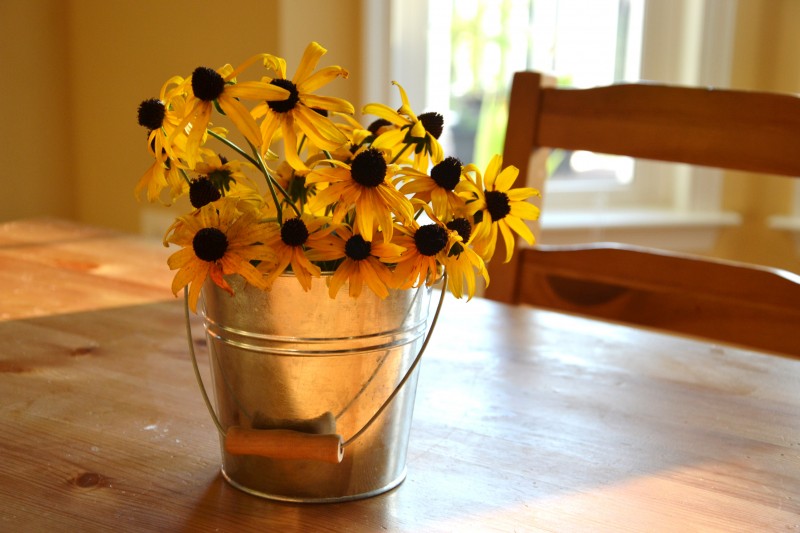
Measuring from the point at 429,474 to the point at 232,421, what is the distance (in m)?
0.13

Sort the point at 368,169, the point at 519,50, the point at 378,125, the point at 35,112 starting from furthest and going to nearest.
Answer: the point at 519,50
the point at 35,112
the point at 378,125
the point at 368,169

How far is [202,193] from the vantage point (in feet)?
1.72

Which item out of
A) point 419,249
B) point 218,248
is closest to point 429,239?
point 419,249

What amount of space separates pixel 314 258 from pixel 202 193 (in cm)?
8

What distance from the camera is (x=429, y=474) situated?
23.7 inches

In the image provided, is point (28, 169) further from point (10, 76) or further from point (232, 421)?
point (232, 421)

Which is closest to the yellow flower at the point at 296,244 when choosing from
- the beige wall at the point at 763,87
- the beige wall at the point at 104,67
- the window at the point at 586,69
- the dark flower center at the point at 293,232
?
the dark flower center at the point at 293,232

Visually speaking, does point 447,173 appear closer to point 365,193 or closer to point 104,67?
point 365,193

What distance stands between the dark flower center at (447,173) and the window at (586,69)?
169 cm

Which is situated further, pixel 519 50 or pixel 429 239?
pixel 519 50

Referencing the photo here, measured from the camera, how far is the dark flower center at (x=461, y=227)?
0.52 m

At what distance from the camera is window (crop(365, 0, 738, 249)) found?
7.38 ft

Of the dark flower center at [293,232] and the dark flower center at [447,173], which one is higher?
the dark flower center at [447,173]

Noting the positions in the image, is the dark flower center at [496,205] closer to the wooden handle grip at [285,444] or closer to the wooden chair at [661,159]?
the wooden handle grip at [285,444]
